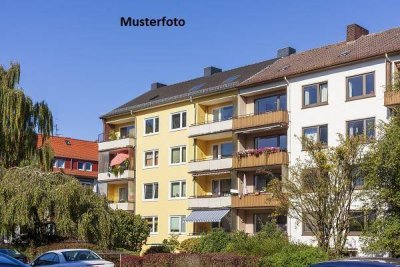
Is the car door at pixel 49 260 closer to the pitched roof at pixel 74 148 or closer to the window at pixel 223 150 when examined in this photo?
the window at pixel 223 150

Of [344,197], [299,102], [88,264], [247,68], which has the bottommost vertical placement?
[88,264]

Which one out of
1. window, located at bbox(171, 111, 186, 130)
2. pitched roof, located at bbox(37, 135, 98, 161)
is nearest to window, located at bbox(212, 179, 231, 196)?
window, located at bbox(171, 111, 186, 130)

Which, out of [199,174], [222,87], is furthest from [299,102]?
[199,174]

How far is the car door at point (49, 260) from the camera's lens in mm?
23047

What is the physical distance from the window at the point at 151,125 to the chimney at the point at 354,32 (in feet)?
55.4

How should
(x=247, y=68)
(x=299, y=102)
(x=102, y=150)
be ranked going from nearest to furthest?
(x=299, y=102), (x=247, y=68), (x=102, y=150)

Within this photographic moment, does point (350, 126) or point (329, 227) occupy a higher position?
point (350, 126)

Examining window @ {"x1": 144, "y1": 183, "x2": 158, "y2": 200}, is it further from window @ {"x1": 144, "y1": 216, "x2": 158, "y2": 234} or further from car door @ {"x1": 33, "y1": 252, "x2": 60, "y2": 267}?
car door @ {"x1": 33, "y1": 252, "x2": 60, "y2": 267}

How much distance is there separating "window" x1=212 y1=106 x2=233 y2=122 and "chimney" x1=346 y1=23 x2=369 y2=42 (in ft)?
31.3

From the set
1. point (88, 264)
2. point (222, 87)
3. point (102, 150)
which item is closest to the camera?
point (88, 264)

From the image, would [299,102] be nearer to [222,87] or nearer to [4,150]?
[222,87]

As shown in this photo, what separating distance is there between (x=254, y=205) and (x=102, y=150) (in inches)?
750

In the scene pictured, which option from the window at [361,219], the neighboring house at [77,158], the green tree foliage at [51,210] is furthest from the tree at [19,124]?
the neighboring house at [77,158]

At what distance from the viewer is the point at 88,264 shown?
73.6 ft
